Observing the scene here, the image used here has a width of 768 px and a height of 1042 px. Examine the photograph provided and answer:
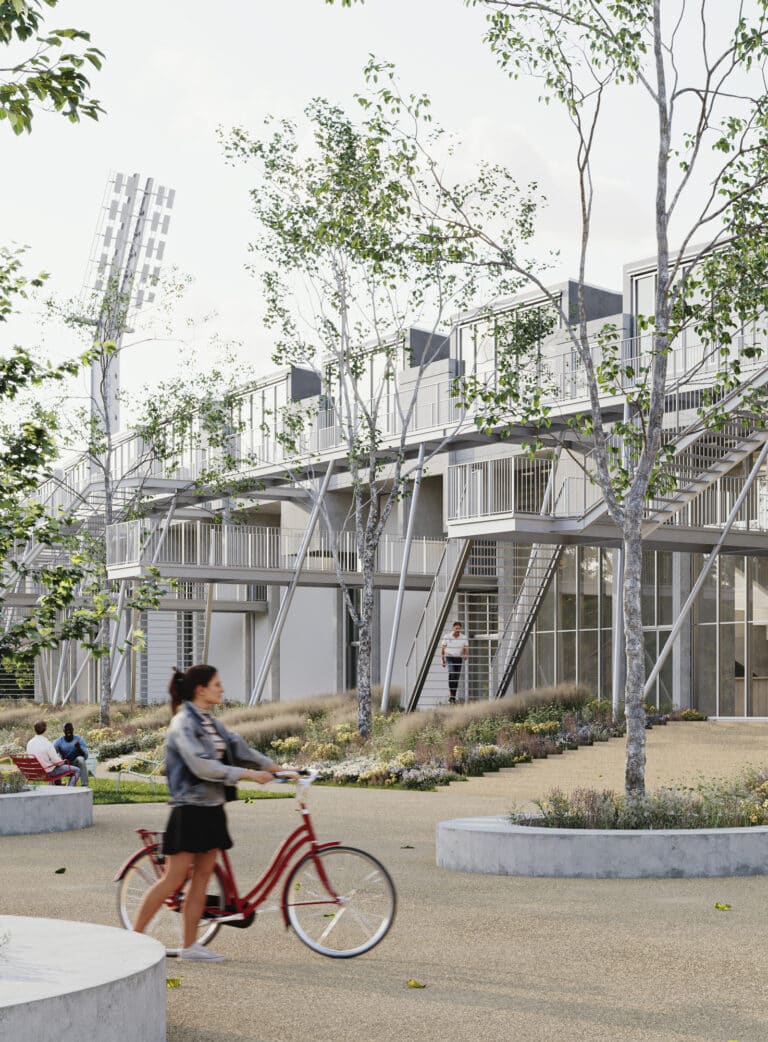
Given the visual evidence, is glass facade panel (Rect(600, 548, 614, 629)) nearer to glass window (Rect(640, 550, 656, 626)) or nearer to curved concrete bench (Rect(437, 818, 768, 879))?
glass window (Rect(640, 550, 656, 626))

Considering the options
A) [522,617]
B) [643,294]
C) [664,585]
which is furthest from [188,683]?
[643,294]

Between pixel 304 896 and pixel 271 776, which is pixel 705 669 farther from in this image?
pixel 271 776

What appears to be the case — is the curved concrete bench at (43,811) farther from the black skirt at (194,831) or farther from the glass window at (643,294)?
the glass window at (643,294)

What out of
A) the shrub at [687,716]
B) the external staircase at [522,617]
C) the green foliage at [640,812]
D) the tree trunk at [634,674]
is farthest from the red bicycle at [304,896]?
the external staircase at [522,617]

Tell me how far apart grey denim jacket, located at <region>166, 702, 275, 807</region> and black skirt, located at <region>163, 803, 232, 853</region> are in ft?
0.15

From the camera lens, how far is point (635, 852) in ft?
36.0

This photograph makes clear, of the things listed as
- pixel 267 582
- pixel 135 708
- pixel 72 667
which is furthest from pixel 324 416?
pixel 72 667

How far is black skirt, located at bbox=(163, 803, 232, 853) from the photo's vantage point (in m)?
7.23

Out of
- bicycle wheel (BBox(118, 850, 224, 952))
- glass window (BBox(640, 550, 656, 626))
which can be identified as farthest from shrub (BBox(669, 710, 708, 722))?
bicycle wheel (BBox(118, 850, 224, 952))

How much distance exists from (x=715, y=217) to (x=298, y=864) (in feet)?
27.4

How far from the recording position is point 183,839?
23.7 ft

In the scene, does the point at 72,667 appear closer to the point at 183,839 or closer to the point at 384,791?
the point at 384,791

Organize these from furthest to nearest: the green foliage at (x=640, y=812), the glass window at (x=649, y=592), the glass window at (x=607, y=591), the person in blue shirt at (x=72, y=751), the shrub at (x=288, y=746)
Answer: the glass window at (x=607, y=591), the glass window at (x=649, y=592), the shrub at (x=288, y=746), the person in blue shirt at (x=72, y=751), the green foliage at (x=640, y=812)

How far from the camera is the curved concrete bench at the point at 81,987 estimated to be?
5.10m
